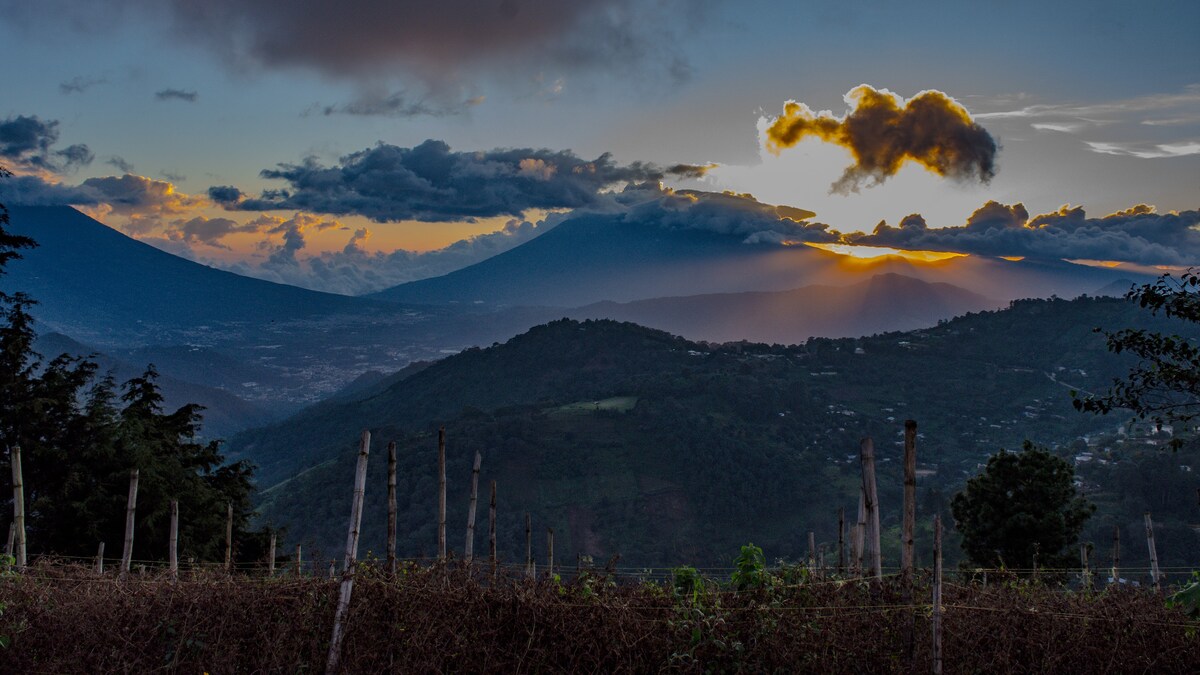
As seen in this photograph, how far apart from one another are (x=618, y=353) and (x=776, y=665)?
161830mm

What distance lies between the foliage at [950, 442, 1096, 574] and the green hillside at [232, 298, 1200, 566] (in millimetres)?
29281

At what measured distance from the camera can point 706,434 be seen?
114 m

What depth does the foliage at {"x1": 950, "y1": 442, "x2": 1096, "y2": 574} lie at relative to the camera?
2338 centimetres

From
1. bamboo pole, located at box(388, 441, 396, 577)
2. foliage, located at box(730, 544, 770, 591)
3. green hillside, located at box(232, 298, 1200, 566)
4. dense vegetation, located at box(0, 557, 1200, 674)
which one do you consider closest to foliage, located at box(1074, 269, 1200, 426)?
dense vegetation, located at box(0, 557, 1200, 674)

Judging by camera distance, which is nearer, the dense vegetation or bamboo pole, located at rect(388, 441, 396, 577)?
the dense vegetation

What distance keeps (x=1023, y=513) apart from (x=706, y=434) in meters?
91.2

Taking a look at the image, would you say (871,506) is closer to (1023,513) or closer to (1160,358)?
(1160,358)

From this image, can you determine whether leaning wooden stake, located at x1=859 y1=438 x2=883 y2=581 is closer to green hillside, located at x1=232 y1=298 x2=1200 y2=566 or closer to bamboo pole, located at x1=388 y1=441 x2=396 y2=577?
bamboo pole, located at x1=388 y1=441 x2=396 y2=577

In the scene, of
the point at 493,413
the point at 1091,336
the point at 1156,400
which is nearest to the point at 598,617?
the point at 1156,400

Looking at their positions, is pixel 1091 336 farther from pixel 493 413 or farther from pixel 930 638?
pixel 930 638

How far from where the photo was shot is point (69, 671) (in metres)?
8.04

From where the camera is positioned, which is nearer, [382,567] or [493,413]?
[382,567]

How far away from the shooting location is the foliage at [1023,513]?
2338 cm

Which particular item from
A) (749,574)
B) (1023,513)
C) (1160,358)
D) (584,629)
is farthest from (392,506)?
(1023,513)
